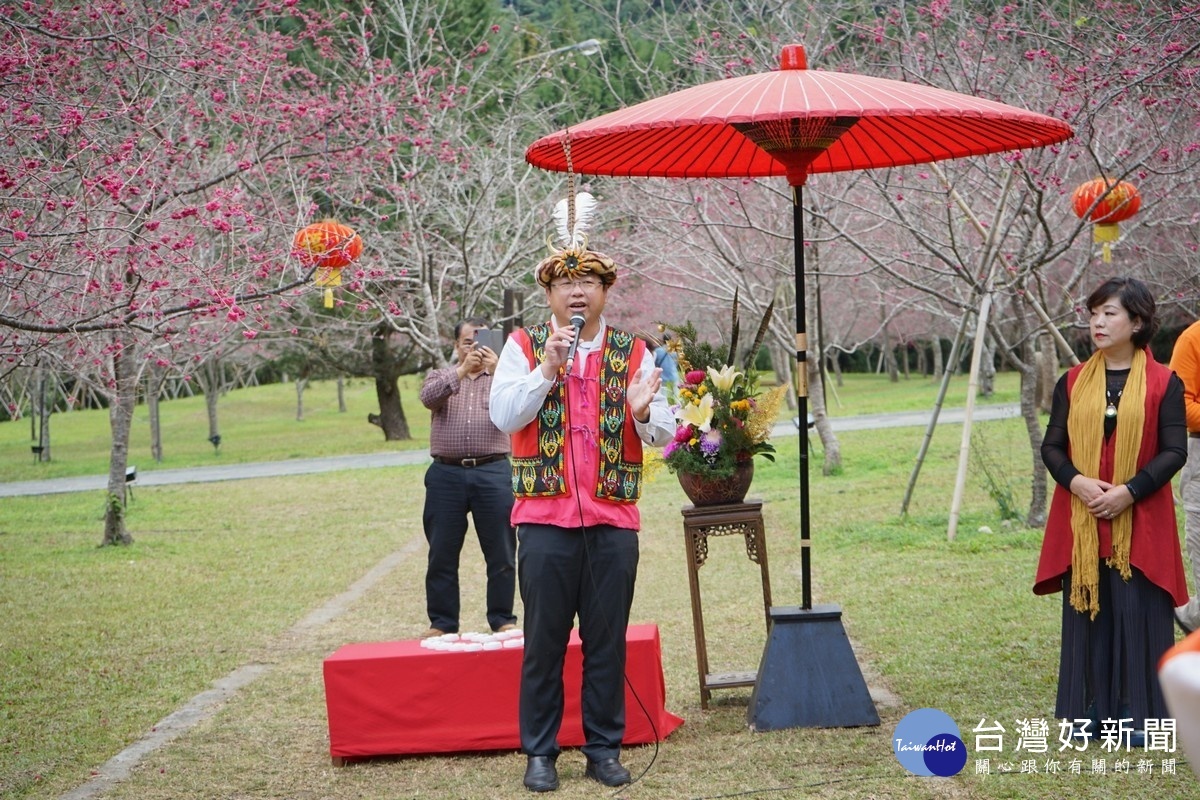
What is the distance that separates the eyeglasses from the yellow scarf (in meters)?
2.03

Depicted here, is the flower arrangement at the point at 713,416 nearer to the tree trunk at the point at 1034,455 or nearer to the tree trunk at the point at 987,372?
the tree trunk at the point at 1034,455

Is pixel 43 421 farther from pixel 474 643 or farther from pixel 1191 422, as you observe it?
pixel 1191 422

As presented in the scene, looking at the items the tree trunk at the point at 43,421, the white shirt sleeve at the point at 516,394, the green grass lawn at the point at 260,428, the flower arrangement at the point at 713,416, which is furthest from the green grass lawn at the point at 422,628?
the tree trunk at the point at 43,421

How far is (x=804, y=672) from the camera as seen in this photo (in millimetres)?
5402

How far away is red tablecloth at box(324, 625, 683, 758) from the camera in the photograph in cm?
531

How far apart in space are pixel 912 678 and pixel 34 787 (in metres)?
4.08

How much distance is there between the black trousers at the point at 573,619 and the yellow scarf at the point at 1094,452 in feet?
5.94

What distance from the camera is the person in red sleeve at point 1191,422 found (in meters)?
5.30

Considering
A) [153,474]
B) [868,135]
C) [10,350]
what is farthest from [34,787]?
[153,474]

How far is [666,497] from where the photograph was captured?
16266 millimetres

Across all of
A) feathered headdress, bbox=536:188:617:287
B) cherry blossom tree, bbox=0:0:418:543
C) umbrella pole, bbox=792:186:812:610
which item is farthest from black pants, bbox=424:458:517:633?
feathered headdress, bbox=536:188:617:287

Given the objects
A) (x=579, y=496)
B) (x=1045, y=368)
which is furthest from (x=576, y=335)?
(x=1045, y=368)

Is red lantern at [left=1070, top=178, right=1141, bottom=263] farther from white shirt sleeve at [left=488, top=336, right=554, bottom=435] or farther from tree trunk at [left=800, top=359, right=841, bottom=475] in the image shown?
tree trunk at [left=800, top=359, right=841, bottom=475]

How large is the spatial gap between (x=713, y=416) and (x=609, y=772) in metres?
1.89
